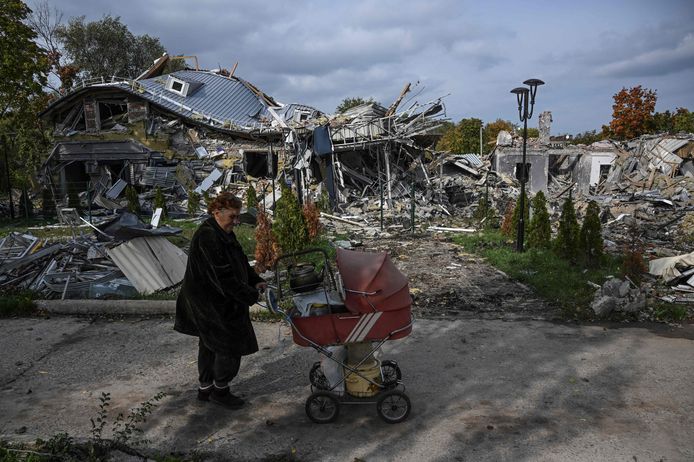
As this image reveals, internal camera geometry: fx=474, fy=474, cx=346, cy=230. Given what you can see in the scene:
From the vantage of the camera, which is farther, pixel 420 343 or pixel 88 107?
pixel 88 107

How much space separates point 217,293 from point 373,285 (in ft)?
4.54

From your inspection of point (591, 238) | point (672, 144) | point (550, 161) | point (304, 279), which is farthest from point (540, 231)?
point (550, 161)

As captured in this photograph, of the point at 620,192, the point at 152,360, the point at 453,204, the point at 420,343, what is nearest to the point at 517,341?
the point at 420,343

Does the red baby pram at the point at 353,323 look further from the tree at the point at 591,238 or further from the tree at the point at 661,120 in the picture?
the tree at the point at 661,120

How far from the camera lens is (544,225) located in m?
11.1

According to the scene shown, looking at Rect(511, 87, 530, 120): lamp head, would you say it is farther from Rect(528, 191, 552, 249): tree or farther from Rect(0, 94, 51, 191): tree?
Rect(0, 94, 51, 191): tree

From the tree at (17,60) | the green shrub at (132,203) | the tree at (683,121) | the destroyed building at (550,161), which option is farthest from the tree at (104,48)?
the tree at (683,121)

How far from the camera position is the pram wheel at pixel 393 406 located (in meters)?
3.97

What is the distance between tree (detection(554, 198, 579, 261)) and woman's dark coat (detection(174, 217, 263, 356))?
7.66 metres

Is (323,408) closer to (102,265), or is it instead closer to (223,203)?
(223,203)

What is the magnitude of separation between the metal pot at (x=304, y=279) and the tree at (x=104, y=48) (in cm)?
4240

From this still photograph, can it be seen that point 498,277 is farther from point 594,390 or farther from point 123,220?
point 123,220

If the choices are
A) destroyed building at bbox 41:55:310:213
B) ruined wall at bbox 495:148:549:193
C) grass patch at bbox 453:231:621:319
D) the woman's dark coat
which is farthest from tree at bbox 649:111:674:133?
the woman's dark coat

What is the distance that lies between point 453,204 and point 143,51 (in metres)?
32.4
